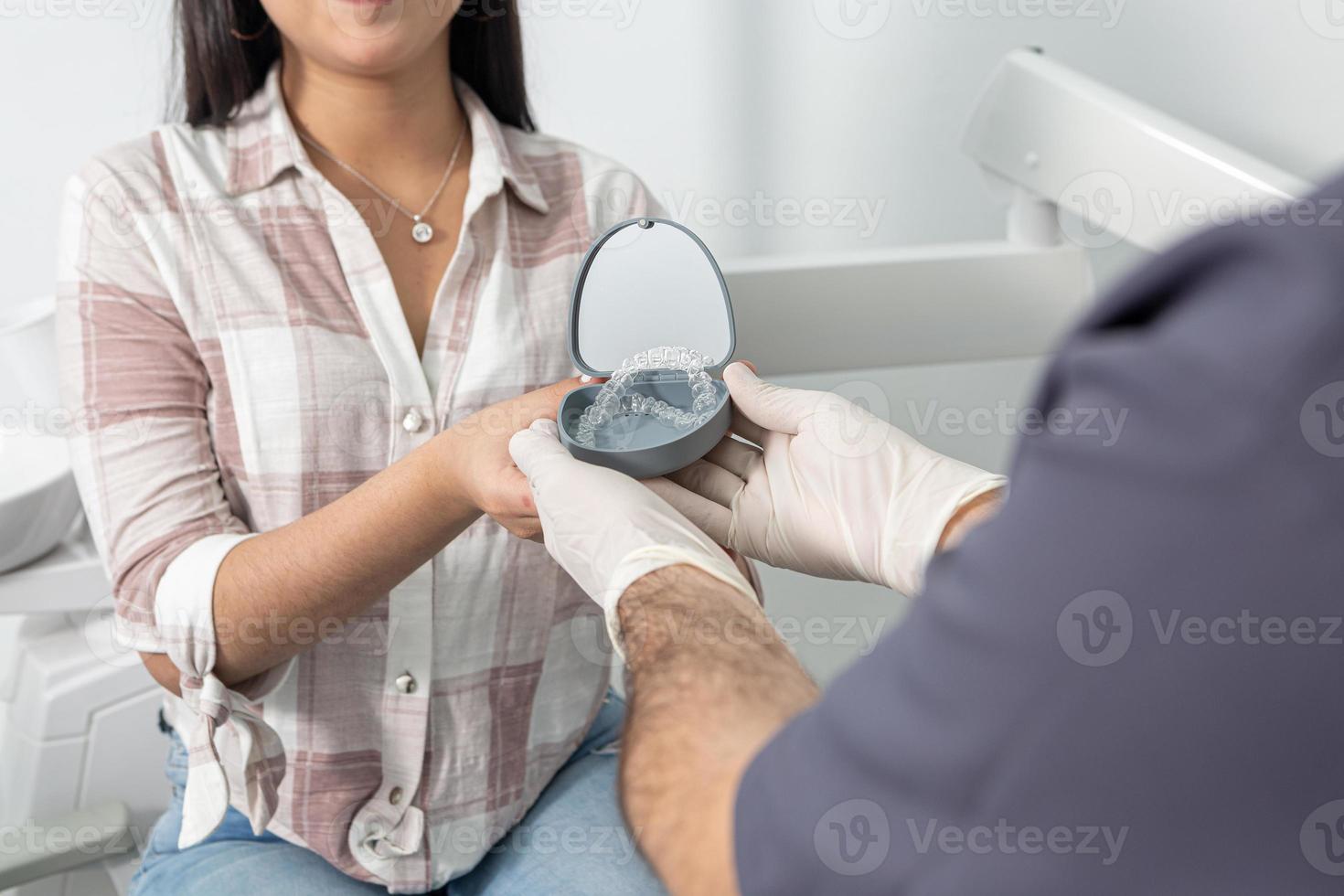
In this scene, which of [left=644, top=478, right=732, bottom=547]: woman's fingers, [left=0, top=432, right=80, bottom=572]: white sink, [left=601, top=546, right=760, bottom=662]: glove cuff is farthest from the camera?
[left=0, top=432, right=80, bottom=572]: white sink

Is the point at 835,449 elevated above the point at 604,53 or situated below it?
below

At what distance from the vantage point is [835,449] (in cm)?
86

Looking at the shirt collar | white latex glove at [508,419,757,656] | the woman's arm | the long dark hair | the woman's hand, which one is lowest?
the woman's arm

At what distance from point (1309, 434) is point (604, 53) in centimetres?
124

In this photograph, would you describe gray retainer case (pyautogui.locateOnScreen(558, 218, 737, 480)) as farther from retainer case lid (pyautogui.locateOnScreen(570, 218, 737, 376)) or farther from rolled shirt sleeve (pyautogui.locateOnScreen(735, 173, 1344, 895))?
rolled shirt sleeve (pyautogui.locateOnScreen(735, 173, 1344, 895))

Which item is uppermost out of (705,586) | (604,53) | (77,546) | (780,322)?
(604,53)

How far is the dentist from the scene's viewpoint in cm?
41

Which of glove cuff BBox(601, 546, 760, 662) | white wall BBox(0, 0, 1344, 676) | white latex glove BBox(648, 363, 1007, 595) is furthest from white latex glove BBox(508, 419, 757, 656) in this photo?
white wall BBox(0, 0, 1344, 676)

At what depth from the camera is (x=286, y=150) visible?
1.05 m

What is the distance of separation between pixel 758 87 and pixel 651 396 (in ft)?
2.33

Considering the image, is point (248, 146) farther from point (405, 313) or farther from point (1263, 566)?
point (1263, 566)

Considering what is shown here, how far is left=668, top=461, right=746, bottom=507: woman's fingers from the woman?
13 cm

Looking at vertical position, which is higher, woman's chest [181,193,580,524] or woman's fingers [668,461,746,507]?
woman's chest [181,193,580,524]

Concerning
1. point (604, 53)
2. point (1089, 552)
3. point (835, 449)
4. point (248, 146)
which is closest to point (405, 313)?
point (248, 146)
